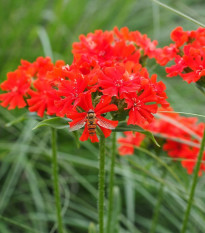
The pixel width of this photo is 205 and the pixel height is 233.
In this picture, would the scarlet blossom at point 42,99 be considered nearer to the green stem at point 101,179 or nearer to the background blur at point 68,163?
the green stem at point 101,179

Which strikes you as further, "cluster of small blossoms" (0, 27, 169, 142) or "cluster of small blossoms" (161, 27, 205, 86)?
"cluster of small blossoms" (161, 27, 205, 86)

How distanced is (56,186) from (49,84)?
0.26 metres

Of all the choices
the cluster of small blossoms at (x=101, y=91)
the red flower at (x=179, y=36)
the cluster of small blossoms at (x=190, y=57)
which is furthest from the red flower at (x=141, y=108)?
the red flower at (x=179, y=36)

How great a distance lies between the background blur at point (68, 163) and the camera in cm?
146

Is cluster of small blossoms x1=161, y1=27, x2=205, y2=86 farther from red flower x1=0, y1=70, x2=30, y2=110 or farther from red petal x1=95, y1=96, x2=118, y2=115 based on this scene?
red flower x1=0, y1=70, x2=30, y2=110

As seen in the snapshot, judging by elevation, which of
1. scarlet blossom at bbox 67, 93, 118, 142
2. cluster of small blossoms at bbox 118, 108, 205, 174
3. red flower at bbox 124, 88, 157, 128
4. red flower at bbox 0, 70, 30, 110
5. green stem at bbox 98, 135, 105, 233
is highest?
cluster of small blossoms at bbox 118, 108, 205, 174

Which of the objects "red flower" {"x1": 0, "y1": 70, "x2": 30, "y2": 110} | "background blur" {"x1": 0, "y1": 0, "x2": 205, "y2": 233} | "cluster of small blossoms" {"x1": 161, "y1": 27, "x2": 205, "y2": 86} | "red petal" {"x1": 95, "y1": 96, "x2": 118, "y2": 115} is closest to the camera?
"red petal" {"x1": 95, "y1": 96, "x2": 118, "y2": 115}

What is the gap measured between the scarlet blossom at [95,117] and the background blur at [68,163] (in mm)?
477

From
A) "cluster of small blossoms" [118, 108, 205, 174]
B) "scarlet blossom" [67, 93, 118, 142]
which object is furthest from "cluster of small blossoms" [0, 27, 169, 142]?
"cluster of small blossoms" [118, 108, 205, 174]

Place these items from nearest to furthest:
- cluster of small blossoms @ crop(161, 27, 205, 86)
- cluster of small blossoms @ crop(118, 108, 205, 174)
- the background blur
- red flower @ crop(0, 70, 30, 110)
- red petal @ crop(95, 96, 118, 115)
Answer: red petal @ crop(95, 96, 118, 115) < cluster of small blossoms @ crop(161, 27, 205, 86) < red flower @ crop(0, 70, 30, 110) < cluster of small blossoms @ crop(118, 108, 205, 174) < the background blur

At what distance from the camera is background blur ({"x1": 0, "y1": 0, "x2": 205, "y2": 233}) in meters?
1.46

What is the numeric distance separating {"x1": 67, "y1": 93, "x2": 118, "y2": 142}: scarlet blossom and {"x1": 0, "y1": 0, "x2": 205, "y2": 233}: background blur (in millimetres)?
477

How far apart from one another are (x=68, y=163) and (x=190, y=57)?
3.31ft

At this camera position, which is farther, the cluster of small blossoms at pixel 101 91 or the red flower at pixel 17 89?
the red flower at pixel 17 89
